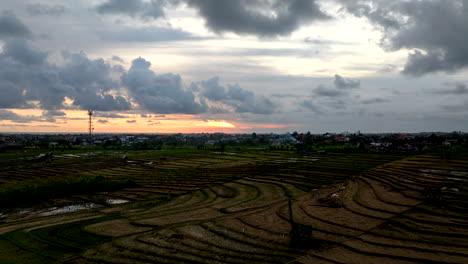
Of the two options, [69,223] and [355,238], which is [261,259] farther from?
[69,223]

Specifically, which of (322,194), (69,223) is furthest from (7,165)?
(322,194)

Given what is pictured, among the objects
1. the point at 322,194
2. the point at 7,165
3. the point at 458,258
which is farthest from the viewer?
the point at 7,165

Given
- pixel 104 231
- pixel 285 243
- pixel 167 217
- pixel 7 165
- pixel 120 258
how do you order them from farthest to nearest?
1. pixel 7 165
2. pixel 167 217
3. pixel 104 231
4. pixel 285 243
5. pixel 120 258

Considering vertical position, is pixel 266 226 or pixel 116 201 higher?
pixel 266 226

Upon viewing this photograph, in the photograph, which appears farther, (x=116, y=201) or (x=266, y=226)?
(x=116, y=201)

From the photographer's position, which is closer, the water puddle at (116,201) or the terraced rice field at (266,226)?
the terraced rice field at (266,226)

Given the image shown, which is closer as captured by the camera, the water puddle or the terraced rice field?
the terraced rice field

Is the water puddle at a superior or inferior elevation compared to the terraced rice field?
inferior

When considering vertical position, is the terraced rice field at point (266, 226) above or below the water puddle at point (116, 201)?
above
